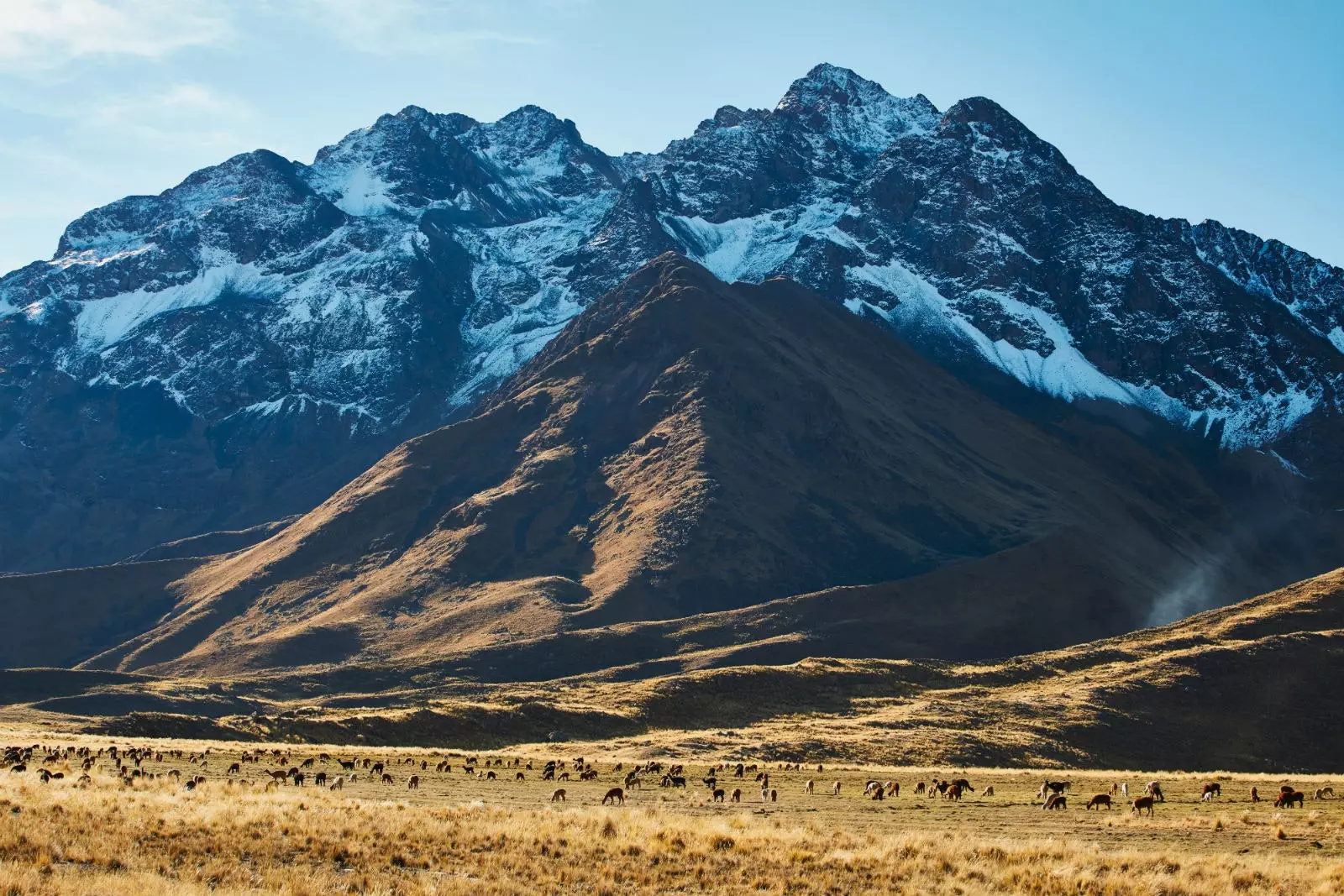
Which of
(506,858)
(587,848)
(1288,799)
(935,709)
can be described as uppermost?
(506,858)

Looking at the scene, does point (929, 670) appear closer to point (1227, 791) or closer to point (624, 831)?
point (1227, 791)

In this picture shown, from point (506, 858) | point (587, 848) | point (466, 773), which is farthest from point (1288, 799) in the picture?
point (466, 773)

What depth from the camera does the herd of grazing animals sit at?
48.9m

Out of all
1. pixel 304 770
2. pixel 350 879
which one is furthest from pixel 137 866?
pixel 304 770

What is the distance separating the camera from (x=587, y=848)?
3350 cm

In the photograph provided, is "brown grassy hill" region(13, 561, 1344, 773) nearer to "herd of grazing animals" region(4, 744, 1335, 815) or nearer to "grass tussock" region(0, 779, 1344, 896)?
"herd of grazing animals" region(4, 744, 1335, 815)

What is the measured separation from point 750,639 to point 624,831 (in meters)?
144

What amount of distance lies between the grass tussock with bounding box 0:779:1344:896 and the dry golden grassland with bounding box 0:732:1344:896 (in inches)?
2.5

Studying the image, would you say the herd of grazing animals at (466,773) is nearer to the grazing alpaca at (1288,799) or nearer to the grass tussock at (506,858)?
the grazing alpaca at (1288,799)

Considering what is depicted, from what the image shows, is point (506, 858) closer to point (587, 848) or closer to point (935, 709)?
point (587, 848)

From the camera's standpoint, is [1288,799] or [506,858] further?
[1288,799]

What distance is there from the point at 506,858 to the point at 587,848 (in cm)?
229

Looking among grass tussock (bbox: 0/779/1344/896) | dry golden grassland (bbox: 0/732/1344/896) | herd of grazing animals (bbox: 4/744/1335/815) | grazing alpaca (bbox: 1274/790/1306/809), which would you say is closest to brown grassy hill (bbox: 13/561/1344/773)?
herd of grazing animals (bbox: 4/744/1335/815)

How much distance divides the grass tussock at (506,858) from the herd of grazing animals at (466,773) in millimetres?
9594
